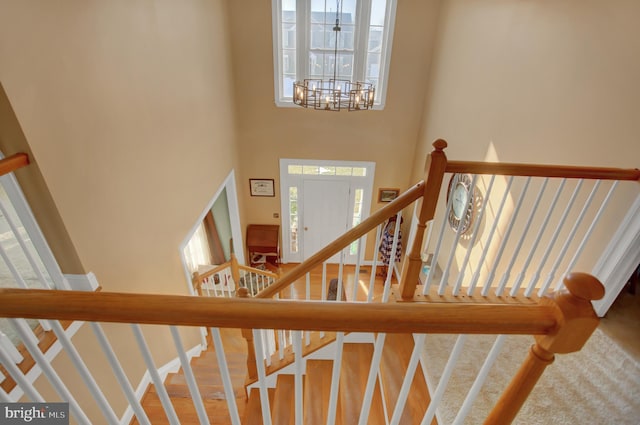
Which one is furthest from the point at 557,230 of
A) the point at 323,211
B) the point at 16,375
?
the point at 323,211

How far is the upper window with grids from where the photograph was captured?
438 centimetres

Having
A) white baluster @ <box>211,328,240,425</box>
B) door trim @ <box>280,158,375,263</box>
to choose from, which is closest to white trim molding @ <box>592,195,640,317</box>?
white baluster @ <box>211,328,240,425</box>

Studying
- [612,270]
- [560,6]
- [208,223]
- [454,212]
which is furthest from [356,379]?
[208,223]

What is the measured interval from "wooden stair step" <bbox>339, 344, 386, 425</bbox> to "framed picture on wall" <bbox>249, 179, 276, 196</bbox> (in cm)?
376

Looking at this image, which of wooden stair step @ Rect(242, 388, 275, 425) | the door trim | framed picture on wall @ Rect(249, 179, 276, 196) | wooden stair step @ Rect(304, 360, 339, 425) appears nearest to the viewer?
wooden stair step @ Rect(304, 360, 339, 425)

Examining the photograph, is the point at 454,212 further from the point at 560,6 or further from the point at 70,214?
the point at 70,214

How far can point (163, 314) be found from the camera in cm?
64

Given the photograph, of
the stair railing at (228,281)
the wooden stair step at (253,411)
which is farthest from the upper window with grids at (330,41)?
the wooden stair step at (253,411)

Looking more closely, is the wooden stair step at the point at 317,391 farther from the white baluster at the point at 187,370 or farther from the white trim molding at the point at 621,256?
the white trim molding at the point at 621,256

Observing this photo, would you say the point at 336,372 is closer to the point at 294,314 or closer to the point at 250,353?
the point at 294,314

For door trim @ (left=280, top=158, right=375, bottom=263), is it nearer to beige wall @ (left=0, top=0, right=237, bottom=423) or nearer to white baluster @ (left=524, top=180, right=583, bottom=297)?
beige wall @ (left=0, top=0, right=237, bottom=423)

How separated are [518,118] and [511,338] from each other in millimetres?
1745

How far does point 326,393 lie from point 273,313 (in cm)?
174

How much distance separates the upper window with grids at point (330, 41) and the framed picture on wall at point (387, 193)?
1.42m
